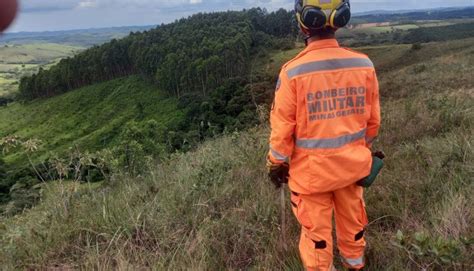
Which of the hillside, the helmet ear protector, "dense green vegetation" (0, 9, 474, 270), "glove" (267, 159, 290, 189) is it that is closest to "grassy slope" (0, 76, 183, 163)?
the hillside

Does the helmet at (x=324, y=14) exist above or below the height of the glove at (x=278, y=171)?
above

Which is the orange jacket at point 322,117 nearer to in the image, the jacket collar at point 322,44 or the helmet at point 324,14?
the jacket collar at point 322,44

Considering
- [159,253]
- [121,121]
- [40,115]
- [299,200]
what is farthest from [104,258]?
[40,115]

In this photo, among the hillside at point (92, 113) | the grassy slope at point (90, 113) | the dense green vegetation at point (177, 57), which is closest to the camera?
the hillside at point (92, 113)

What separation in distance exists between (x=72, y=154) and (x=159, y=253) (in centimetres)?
198

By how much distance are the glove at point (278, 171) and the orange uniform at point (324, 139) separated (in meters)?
0.06

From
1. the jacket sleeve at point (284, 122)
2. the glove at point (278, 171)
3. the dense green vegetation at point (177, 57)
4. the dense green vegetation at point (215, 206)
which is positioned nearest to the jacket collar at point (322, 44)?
the jacket sleeve at point (284, 122)

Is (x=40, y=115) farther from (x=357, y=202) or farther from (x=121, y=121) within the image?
(x=357, y=202)

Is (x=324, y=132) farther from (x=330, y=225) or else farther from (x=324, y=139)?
(x=330, y=225)

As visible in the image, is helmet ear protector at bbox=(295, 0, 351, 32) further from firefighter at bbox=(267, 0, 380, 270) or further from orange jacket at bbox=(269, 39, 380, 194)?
orange jacket at bbox=(269, 39, 380, 194)

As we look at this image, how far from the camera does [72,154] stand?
15.4 feet

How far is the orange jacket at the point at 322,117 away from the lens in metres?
3.03

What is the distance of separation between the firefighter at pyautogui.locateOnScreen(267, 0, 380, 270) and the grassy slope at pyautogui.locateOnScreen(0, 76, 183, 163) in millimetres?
60068

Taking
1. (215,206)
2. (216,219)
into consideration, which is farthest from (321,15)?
(215,206)
